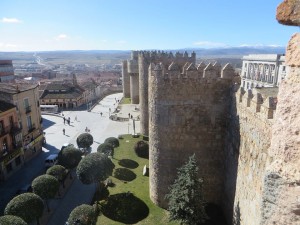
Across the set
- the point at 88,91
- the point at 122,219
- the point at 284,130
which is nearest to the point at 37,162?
the point at 122,219

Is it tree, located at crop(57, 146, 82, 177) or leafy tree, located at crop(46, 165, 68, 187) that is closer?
leafy tree, located at crop(46, 165, 68, 187)

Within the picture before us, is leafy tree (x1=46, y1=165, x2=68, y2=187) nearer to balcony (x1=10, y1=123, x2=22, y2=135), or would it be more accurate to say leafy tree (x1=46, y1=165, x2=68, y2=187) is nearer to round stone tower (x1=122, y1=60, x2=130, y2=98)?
balcony (x1=10, y1=123, x2=22, y2=135)

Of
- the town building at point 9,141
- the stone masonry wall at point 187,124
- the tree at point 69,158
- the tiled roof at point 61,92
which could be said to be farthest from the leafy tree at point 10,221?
the tiled roof at point 61,92

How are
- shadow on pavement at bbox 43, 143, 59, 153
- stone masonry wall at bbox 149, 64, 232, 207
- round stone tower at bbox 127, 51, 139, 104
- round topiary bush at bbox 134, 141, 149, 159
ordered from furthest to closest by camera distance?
round stone tower at bbox 127, 51, 139, 104, shadow on pavement at bbox 43, 143, 59, 153, round topiary bush at bbox 134, 141, 149, 159, stone masonry wall at bbox 149, 64, 232, 207

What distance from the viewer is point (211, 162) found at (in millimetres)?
14078

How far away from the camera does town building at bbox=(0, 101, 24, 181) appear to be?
22234mm

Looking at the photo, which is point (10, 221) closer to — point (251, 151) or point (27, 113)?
point (251, 151)

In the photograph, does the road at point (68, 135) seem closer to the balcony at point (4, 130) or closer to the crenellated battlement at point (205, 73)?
the balcony at point (4, 130)

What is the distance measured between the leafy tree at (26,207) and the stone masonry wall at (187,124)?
22.9ft

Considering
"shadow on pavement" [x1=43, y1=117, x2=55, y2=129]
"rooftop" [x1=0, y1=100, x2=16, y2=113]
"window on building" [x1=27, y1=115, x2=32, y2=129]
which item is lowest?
"shadow on pavement" [x1=43, y1=117, x2=55, y2=129]

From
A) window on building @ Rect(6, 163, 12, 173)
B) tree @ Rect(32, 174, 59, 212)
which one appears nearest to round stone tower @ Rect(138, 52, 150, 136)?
tree @ Rect(32, 174, 59, 212)

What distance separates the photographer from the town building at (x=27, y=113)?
25.4m

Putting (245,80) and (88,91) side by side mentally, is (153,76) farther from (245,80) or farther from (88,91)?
(245,80)

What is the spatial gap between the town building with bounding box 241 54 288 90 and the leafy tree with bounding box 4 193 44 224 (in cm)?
4063
